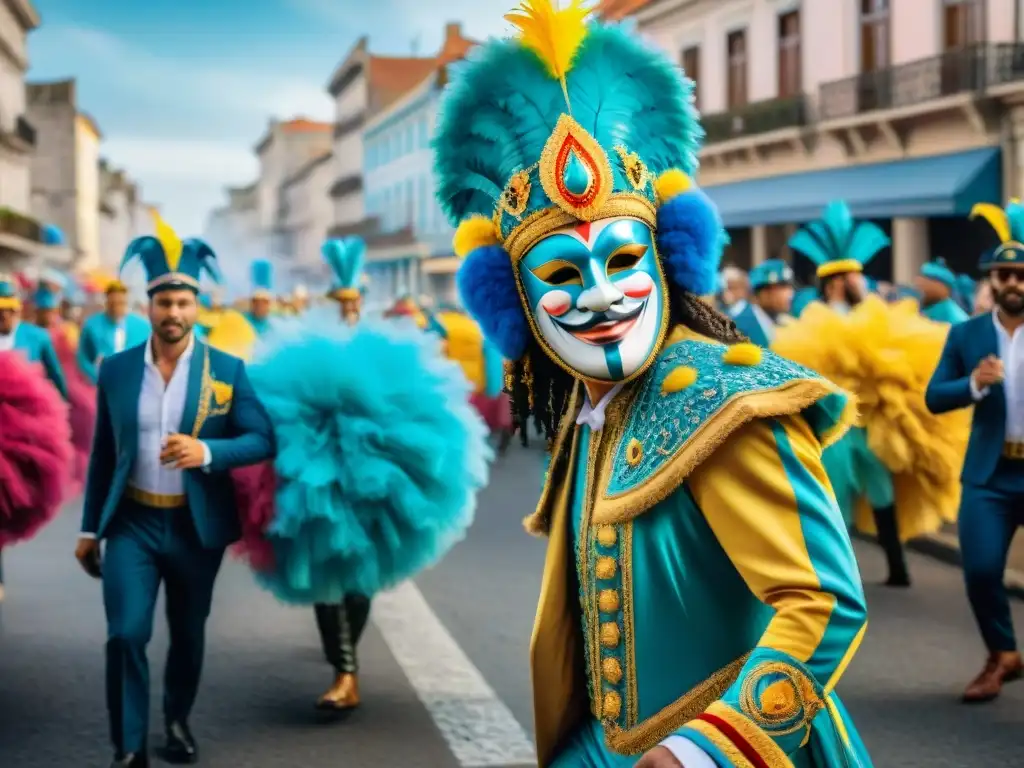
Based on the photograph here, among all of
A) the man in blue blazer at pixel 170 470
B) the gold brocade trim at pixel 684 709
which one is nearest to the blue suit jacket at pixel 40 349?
the man in blue blazer at pixel 170 470

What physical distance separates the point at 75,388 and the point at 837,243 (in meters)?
7.16

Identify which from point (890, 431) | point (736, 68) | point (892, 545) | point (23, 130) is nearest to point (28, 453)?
point (890, 431)

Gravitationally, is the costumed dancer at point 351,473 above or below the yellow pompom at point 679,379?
below

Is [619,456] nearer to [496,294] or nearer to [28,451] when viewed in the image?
[496,294]

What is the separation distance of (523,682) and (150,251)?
2.56m

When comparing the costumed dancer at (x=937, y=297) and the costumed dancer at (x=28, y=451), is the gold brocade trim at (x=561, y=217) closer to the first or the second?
the costumed dancer at (x=28, y=451)

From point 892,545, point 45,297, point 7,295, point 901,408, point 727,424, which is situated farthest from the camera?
point 45,297

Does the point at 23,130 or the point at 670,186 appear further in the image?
the point at 23,130

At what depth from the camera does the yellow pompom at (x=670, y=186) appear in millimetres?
3023

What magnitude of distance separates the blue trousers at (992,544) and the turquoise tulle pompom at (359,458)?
218 centimetres

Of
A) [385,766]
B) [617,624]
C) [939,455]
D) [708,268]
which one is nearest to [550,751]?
[617,624]

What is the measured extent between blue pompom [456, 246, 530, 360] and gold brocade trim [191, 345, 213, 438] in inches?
117

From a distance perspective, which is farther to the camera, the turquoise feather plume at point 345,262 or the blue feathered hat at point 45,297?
the blue feathered hat at point 45,297

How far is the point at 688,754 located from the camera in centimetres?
243
